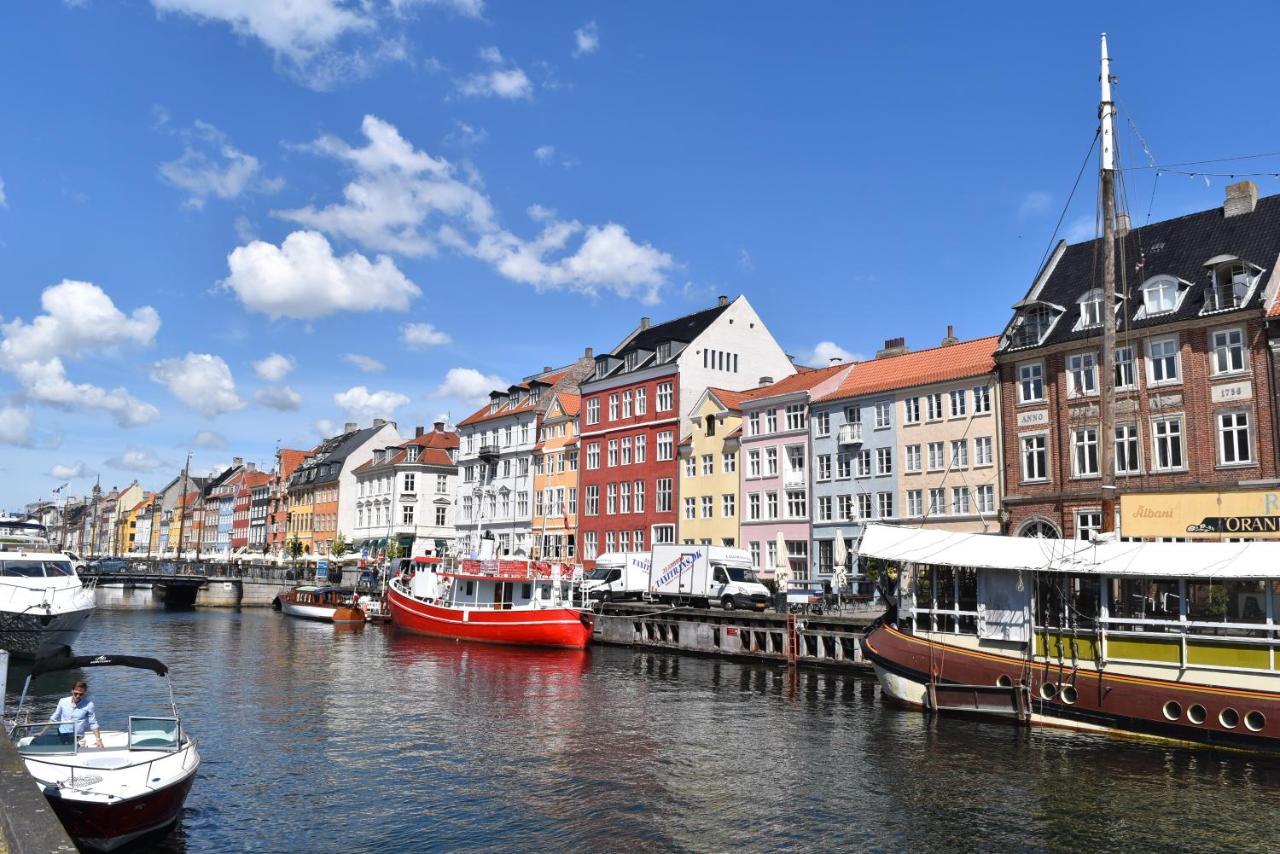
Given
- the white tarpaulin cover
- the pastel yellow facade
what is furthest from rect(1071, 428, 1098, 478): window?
the white tarpaulin cover

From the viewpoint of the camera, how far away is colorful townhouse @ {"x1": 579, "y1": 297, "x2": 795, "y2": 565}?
72.1 metres

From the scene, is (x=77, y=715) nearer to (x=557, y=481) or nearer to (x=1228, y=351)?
(x=1228, y=351)

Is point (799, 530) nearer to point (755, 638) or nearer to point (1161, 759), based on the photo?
point (755, 638)

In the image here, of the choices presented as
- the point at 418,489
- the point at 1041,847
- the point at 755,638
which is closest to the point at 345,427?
the point at 418,489

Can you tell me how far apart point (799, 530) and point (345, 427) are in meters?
87.1

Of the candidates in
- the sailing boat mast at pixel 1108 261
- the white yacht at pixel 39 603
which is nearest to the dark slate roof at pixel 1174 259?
the sailing boat mast at pixel 1108 261

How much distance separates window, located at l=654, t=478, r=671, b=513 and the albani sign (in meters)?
42.4

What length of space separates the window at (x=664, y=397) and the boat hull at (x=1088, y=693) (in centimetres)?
4053

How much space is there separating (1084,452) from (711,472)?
26.7 meters

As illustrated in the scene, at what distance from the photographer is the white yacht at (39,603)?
40.4m

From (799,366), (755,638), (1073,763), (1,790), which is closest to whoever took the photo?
(1,790)

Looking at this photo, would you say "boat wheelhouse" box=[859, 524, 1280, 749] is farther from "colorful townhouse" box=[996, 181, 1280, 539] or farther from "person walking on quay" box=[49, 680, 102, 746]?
"person walking on quay" box=[49, 680, 102, 746]

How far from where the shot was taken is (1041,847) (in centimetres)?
1823

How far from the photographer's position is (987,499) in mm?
51406
